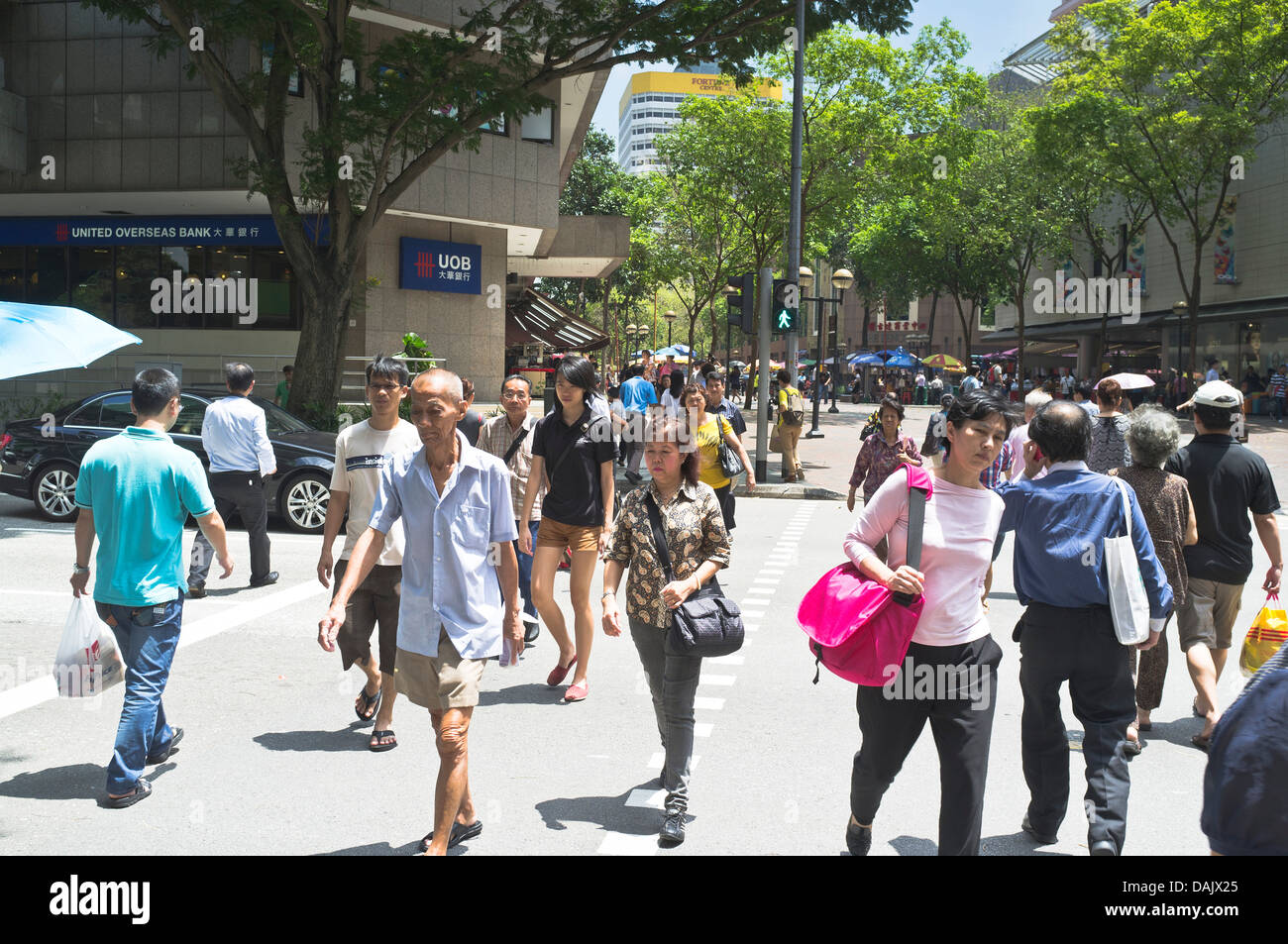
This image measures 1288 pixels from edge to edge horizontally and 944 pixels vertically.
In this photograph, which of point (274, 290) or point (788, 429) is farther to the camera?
point (274, 290)

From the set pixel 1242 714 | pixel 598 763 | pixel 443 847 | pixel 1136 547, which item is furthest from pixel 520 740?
pixel 1242 714

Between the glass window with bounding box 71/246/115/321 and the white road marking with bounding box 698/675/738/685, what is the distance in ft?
79.1

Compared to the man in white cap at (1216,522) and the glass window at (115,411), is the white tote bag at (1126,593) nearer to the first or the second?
the man in white cap at (1216,522)

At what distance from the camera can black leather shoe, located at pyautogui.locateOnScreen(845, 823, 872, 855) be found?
4.27 meters

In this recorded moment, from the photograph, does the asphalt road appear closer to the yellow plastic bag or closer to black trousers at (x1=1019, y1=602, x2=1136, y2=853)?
black trousers at (x1=1019, y1=602, x2=1136, y2=853)

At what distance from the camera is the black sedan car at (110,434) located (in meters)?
12.2

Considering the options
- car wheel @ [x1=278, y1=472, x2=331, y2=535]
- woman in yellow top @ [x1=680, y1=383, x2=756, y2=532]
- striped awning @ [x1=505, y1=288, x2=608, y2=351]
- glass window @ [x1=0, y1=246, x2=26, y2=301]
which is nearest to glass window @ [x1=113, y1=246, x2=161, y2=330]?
glass window @ [x1=0, y1=246, x2=26, y2=301]

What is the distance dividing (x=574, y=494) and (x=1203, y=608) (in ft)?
10.8

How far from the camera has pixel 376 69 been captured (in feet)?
55.5

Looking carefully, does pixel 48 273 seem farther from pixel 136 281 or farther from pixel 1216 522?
pixel 1216 522

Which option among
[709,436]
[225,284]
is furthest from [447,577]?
[225,284]

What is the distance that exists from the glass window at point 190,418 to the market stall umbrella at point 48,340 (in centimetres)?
727

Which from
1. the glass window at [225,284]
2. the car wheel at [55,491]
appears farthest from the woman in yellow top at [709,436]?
the glass window at [225,284]
